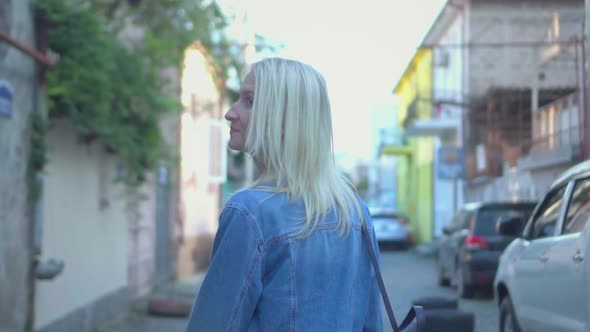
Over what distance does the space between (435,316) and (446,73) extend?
2185 cm

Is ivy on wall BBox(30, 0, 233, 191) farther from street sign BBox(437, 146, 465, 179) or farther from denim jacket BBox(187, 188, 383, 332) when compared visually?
street sign BBox(437, 146, 465, 179)

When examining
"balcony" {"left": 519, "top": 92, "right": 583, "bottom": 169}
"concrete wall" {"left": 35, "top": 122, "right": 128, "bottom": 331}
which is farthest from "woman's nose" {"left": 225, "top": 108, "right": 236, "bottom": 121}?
"balcony" {"left": 519, "top": 92, "right": 583, "bottom": 169}

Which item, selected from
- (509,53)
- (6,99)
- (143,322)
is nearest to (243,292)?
(6,99)

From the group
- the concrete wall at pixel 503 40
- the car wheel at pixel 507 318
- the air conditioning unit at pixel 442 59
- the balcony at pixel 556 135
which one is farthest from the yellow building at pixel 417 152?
the car wheel at pixel 507 318

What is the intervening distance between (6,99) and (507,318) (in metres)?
4.59

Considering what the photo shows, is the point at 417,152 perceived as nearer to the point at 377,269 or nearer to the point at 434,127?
the point at 434,127

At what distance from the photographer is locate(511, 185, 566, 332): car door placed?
227 inches

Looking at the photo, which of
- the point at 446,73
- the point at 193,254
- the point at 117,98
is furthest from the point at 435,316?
the point at 446,73

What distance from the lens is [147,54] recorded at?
9164 millimetres

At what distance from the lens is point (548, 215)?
6.19m

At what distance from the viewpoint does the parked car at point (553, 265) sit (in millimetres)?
4887

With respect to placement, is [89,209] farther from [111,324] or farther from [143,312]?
[143,312]

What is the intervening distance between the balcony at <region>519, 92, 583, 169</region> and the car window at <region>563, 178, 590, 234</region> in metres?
7.94

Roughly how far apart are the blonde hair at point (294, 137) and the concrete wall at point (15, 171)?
5.14 meters
